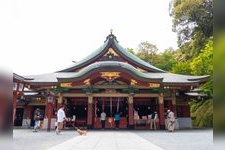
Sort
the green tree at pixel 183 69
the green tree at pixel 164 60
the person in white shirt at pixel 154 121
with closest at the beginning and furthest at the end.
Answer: the person in white shirt at pixel 154 121
the green tree at pixel 183 69
the green tree at pixel 164 60

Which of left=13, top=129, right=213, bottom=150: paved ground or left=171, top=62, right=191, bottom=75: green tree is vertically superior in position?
left=171, top=62, right=191, bottom=75: green tree

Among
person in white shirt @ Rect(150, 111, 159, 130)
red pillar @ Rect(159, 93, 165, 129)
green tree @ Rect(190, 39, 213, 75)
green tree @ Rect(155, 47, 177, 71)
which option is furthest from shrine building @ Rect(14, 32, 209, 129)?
green tree @ Rect(155, 47, 177, 71)

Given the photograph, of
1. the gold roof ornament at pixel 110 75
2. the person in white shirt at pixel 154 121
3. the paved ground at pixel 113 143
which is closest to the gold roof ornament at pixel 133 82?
the gold roof ornament at pixel 110 75

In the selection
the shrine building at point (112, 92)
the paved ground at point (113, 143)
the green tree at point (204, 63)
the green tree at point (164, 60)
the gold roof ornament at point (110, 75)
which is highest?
the green tree at point (164, 60)

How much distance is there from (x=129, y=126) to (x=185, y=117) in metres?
5.78

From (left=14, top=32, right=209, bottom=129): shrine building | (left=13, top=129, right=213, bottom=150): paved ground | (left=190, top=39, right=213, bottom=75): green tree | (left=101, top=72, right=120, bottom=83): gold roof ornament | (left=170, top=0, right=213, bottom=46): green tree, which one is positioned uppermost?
(left=170, top=0, right=213, bottom=46): green tree

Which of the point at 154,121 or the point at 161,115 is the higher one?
the point at 161,115

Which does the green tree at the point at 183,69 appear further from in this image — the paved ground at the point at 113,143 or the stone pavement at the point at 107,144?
the stone pavement at the point at 107,144

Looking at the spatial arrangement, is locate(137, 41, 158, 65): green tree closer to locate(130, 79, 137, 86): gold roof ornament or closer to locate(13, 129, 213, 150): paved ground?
locate(130, 79, 137, 86): gold roof ornament

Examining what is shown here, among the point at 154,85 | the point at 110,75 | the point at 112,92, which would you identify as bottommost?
the point at 112,92

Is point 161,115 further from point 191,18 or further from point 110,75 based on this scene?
point 191,18

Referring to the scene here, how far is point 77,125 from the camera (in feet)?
66.3

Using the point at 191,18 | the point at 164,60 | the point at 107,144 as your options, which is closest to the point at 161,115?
the point at 107,144

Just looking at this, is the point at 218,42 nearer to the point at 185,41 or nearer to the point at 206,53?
the point at 206,53
